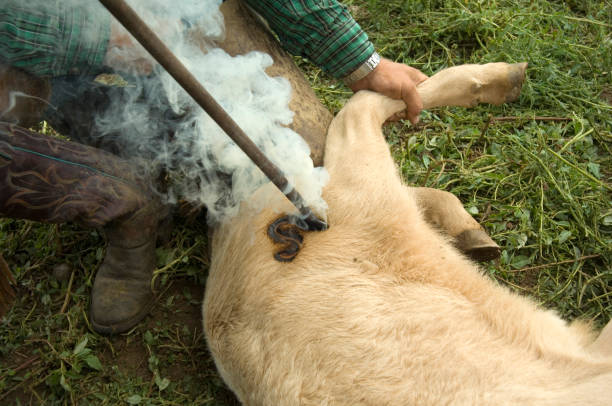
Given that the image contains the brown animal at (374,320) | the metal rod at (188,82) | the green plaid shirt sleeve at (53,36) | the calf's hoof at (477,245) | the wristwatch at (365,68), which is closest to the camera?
the metal rod at (188,82)

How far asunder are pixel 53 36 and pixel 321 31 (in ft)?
3.72

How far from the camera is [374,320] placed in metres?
1.75

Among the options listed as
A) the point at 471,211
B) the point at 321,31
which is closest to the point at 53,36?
the point at 321,31

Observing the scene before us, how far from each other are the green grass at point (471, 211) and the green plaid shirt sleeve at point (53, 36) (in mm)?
1067

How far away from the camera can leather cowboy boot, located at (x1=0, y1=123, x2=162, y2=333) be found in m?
1.81

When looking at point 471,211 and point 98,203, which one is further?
point 471,211

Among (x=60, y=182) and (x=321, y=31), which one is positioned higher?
(x=60, y=182)

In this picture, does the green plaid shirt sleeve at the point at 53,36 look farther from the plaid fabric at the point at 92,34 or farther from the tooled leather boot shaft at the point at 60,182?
the tooled leather boot shaft at the point at 60,182

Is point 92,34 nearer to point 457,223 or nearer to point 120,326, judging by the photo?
point 120,326

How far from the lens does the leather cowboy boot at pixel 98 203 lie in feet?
5.93

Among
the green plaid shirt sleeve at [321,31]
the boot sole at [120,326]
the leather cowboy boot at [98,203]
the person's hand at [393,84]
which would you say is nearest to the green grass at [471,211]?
the boot sole at [120,326]

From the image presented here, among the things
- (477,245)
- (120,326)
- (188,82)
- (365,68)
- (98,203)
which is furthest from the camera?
(120,326)

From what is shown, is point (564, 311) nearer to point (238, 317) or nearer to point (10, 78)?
point (238, 317)

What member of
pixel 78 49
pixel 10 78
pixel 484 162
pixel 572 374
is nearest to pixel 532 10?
pixel 484 162
